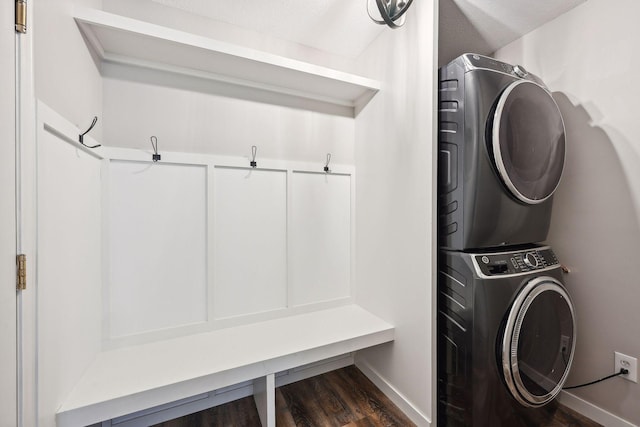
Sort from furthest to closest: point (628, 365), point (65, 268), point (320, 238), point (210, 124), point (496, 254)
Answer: point (320, 238) < point (210, 124) < point (628, 365) < point (496, 254) < point (65, 268)

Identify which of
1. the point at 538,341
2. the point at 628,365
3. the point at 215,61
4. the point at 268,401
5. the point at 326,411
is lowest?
the point at 326,411

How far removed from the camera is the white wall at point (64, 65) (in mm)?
894

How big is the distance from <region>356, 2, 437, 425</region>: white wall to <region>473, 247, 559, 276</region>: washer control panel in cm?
23

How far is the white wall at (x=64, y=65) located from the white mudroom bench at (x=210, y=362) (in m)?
1.11

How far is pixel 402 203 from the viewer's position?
157 cm

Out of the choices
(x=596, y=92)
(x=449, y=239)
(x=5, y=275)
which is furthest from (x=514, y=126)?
(x=5, y=275)

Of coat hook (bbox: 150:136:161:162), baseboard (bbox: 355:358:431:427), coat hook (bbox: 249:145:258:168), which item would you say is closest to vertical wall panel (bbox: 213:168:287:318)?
coat hook (bbox: 249:145:258:168)

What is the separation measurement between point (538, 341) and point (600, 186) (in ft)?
3.15

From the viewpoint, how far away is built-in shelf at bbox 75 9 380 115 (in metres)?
1.25

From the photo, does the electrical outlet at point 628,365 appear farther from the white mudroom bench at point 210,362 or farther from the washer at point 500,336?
the white mudroom bench at point 210,362

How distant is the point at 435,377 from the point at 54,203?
1.80m

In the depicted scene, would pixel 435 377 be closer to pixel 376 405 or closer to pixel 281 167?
pixel 376 405

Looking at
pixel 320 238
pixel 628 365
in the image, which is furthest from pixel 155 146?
pixel 628 365

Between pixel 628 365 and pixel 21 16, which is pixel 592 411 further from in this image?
pixel 21 16
